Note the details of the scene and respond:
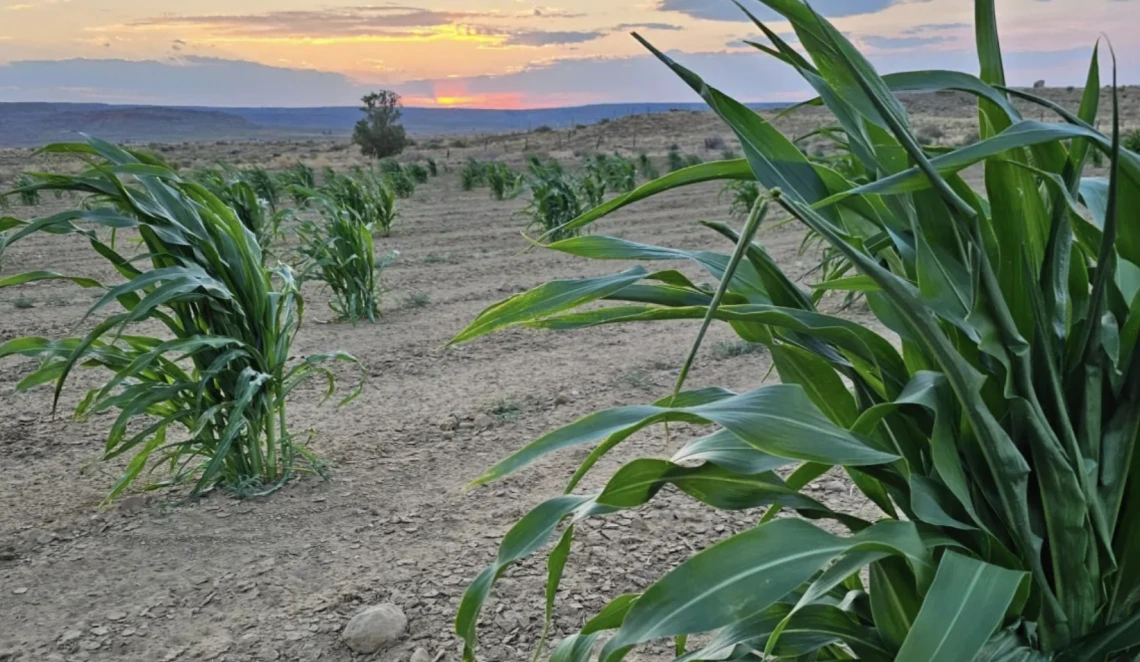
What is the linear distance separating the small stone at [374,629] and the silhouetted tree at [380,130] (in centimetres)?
3331

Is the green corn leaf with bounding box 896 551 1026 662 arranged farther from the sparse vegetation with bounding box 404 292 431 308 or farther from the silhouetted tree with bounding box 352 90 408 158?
the silhouetted tree with bounding box 352 90 408 158

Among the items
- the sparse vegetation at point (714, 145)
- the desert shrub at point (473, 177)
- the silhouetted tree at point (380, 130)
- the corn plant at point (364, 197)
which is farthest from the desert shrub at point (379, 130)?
the corn plant at point (364, 197)

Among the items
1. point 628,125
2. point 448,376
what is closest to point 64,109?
point 628,125

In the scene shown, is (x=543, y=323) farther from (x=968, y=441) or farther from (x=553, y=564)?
(x=968, y=441)

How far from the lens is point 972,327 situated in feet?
2.57

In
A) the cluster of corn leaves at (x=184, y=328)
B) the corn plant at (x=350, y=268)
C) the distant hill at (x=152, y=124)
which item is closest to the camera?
the cluster of corn leaves at (x=184, y=328)

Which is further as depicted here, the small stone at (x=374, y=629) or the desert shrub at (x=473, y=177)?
the desert shrub at (x=473, y=177)

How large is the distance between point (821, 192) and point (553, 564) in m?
0.49

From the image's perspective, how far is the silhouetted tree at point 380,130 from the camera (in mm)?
33719

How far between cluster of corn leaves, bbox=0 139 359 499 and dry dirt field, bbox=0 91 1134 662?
18cm

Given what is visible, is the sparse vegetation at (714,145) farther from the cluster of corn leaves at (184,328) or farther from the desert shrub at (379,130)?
the cluster of corn leaves at (184,328)

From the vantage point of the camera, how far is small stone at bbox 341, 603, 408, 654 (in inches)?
67.4

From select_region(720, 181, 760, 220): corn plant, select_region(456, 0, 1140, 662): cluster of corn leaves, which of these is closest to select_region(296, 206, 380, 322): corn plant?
select_region(720, 181, 760, 220): corn plant

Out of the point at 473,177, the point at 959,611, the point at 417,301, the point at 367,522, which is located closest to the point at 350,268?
the point at 417,301
